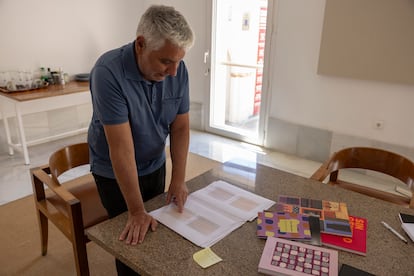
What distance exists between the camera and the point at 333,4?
3.06m

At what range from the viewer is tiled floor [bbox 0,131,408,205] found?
9.94ft

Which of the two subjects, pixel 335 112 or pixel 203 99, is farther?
pixel 203 99

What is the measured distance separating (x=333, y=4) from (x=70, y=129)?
10.6 feet

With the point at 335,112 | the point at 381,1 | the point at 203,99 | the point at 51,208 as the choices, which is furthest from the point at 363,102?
the point at 51,208

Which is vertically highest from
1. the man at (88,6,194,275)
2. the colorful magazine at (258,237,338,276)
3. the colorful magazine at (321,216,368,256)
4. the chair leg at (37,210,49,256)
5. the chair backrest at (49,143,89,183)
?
the man at (88,6,194,275)

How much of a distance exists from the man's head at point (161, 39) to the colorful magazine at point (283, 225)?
2.11 ft

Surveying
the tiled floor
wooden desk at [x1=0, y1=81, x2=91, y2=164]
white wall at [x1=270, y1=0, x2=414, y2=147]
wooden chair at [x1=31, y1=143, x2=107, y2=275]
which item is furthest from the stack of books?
wooden desk at [x1=0, y1=81, x2=91, y2=164]

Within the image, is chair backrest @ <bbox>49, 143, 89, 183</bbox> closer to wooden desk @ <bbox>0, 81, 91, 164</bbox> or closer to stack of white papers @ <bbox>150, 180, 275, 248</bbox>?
stack of white papers @ <bbox>150, 180, 275, 248</bbox>

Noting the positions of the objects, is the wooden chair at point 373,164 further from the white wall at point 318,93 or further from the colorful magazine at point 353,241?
the white wall at point 318,93

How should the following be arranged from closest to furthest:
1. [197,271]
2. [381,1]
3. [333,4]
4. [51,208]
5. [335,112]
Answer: [197,271] < [51,208] < [381,1] < [333,4] < [335,112]

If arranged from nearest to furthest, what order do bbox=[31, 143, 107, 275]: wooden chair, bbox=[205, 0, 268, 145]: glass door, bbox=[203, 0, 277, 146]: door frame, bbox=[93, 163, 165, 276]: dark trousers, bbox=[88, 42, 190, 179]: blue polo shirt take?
1. bbox=[88, 42, 190, 179]: blue polo shirt
2. bbox=[93, 163, 165, 276]: dark trousers
3. bbox=[31, 143, 107, 275]: wooden chair
4. bbox=[203, 0, 277, 146]: door frame
5. bbox=[205, 0, 268, 145]: glass door

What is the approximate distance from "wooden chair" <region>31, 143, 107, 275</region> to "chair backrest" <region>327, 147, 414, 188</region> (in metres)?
1.26

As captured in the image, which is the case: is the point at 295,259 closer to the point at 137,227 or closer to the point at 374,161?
the point at 137,227

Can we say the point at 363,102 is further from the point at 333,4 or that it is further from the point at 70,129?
the point at 70,129
